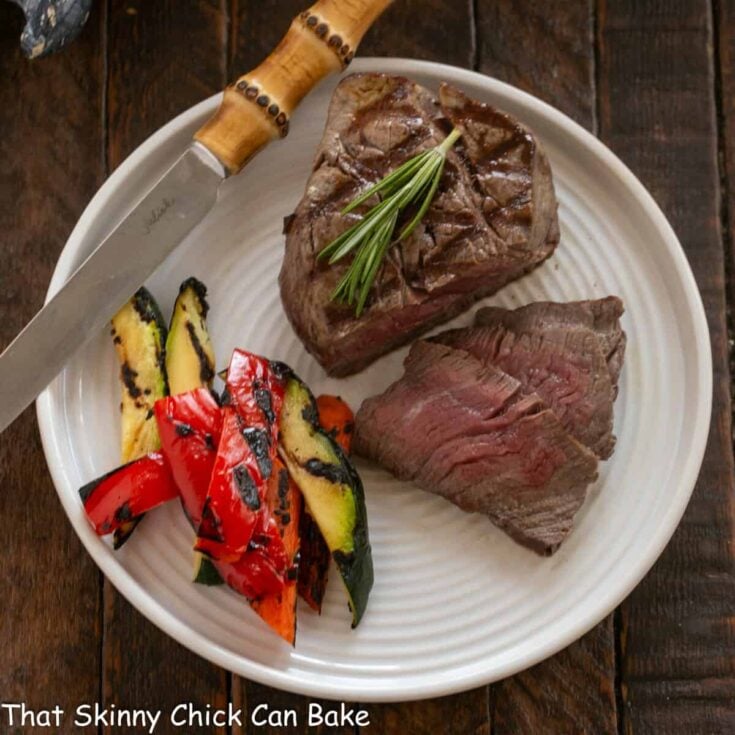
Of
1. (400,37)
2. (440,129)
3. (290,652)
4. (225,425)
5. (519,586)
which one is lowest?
(519,586)

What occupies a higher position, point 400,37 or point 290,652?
point 400,37

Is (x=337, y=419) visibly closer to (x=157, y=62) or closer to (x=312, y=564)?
(x=312, y=564)

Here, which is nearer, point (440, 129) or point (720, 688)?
point (440, 129)

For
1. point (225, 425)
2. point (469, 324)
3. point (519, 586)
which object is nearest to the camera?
point (225, 425)

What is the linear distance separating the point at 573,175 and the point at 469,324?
0.55 m

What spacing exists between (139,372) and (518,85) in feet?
4.93

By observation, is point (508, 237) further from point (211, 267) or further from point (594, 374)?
point (211, 267)

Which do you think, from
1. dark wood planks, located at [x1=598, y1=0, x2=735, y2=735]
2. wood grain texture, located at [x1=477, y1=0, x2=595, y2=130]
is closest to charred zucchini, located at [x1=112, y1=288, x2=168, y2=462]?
wood grain texture, located at [x1=477, y1=0, x2=595, y2=130]

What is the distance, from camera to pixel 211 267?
10.0ft

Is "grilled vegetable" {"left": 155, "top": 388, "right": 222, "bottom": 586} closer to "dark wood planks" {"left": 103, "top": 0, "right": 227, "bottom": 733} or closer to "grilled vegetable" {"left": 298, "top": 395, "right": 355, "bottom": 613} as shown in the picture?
"grilled vegetable" {"left": 298, "top": 395, "right": 355, "bottom": 613}

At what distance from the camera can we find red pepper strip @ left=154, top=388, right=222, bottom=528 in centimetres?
268

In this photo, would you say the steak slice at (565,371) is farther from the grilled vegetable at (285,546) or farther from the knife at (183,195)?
the knife at (183,195)

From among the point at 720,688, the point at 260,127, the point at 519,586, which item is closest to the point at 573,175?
the point at 260,127

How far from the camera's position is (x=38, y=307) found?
316cm
